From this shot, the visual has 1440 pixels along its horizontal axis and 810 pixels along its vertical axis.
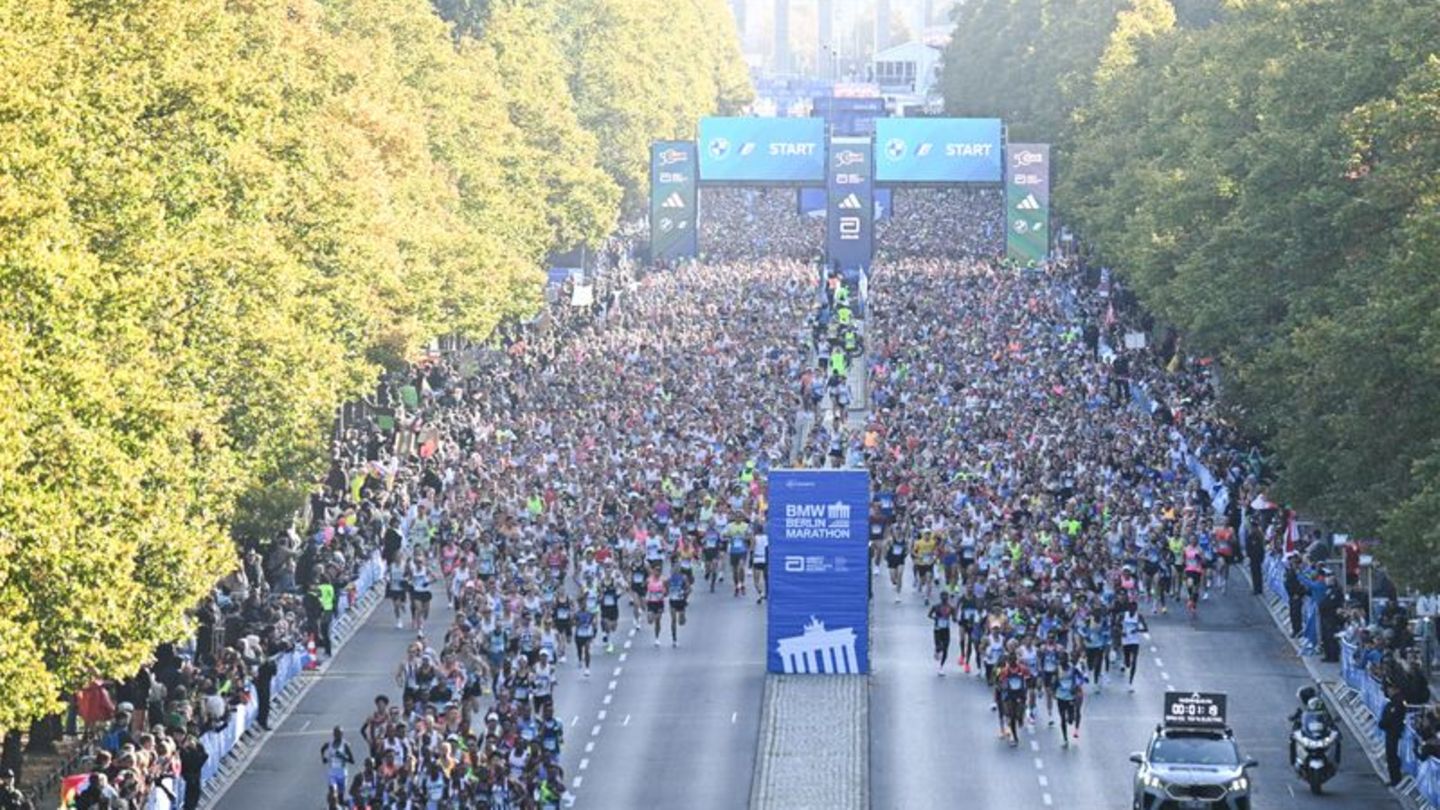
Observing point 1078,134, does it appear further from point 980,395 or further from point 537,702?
point 537,702

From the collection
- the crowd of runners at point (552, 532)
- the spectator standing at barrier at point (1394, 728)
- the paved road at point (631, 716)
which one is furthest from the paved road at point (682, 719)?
the spectator standing at barrier at point (1394, 728)

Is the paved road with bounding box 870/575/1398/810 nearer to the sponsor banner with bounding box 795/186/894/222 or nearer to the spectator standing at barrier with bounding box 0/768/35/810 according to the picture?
the spectator standing at barrier with bounding box 0/768/35/810

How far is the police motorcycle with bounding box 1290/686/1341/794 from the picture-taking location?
145 ft

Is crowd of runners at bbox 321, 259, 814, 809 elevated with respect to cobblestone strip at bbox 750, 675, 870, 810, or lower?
elevated

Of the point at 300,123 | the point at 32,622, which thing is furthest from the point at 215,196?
the point at 32,622

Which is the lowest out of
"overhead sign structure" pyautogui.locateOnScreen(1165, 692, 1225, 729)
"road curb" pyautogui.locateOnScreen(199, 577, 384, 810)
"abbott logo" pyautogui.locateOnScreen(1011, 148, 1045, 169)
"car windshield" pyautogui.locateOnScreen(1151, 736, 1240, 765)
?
"road curb" pyautogui.locateOnScreen(199, 577, 384, 810)

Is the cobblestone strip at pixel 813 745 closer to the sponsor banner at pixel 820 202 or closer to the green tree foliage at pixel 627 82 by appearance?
the green tree foliage at pixel 627 82

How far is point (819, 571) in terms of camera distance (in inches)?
2020

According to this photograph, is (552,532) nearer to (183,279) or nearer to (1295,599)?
(183,279)

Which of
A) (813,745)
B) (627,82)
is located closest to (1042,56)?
(627,82)

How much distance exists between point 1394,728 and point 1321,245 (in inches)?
776

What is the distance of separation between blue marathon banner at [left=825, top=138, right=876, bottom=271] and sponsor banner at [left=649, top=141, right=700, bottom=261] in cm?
492

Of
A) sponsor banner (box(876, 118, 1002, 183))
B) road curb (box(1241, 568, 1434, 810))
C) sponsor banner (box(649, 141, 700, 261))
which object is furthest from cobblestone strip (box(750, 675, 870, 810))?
sponsor banner (box(876, 118, 1002, 183))

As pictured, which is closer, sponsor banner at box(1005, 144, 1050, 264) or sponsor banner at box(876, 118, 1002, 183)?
sponsor banner at box(1005, 144, 1050, 264)
